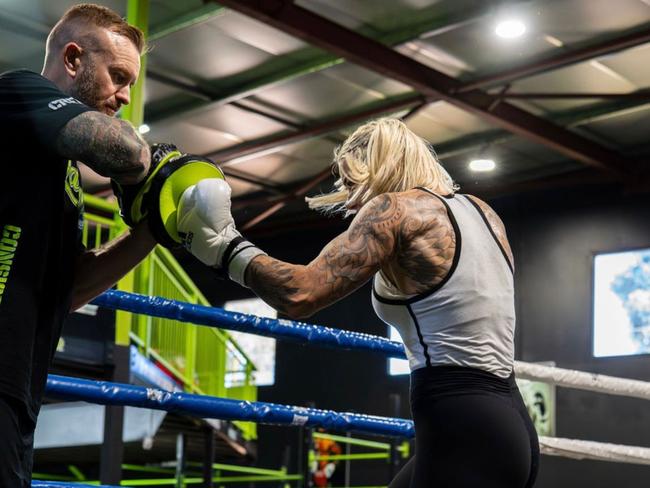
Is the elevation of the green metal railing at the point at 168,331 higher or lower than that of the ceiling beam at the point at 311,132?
lower

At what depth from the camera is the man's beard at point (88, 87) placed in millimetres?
1801

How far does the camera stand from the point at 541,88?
35.5 ft

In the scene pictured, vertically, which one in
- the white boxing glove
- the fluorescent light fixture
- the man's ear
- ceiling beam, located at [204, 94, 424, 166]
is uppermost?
ceiling beam, located at [204, 94, 424, 166]

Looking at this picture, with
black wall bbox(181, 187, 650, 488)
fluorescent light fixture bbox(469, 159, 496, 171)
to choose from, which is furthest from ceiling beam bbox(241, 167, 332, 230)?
fluorescent light fixture bbox(469, 159, 496, 171)

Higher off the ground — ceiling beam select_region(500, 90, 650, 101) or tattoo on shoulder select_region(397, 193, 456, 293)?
ceiling beam select_region(500, 90, 650, 101)

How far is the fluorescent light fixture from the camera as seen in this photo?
1273 cm

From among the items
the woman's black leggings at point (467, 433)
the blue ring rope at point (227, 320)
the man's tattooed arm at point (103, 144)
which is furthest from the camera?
the blue ring rope at point (227, 320)

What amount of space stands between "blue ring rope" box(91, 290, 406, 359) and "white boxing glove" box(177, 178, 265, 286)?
0.95 meters

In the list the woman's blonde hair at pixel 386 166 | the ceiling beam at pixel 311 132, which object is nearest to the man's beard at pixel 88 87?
the woman's blonde hair at pixel 386 166

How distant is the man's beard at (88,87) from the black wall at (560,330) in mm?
10587

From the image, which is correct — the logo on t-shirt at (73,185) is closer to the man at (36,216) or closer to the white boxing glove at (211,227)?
the man at (36,216)

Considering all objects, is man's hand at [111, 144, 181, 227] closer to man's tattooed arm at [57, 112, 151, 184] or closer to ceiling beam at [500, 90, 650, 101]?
man's tattooed arm at [57, 112, 151, 184]

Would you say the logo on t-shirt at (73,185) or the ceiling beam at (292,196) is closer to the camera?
the logo on t-shirt at (73,185)

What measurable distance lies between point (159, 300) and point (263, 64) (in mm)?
7783
